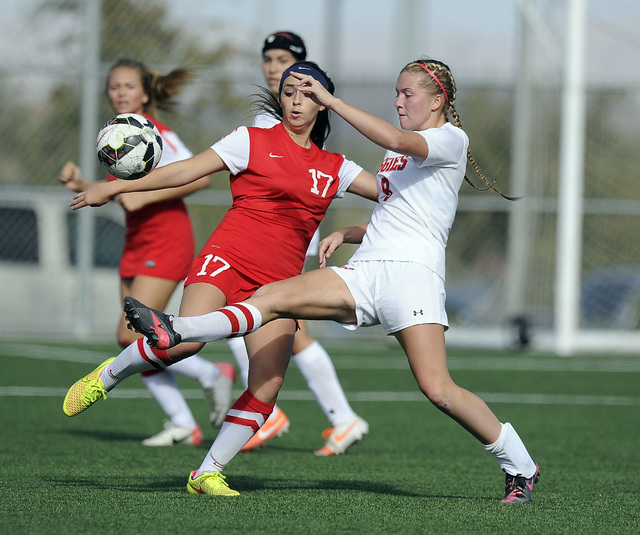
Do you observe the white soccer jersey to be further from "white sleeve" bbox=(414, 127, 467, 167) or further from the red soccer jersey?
the red soccer jersey

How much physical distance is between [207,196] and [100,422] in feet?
26.6

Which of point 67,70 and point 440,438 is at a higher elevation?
point 67,70

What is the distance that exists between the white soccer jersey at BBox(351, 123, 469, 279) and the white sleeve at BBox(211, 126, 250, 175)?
0.61 m

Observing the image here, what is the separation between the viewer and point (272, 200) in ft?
15.9

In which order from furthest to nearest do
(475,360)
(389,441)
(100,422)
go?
(475,360)
(100,422)
(389,441)

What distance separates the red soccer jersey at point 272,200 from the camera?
476 cm

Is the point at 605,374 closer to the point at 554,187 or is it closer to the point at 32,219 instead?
the point at 554,187

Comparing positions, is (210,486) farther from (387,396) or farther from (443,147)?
(387,396)

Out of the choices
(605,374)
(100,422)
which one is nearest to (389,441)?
(100,422)

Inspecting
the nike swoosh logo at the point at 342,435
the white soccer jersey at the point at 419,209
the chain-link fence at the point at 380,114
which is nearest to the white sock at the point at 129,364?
the white soccer jersey at the point at 419,209

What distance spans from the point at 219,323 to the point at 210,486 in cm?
84

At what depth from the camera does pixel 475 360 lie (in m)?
12.7

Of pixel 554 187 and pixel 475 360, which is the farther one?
pixel 554 187

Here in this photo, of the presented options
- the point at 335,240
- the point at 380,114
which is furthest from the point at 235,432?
the point at 380,114
